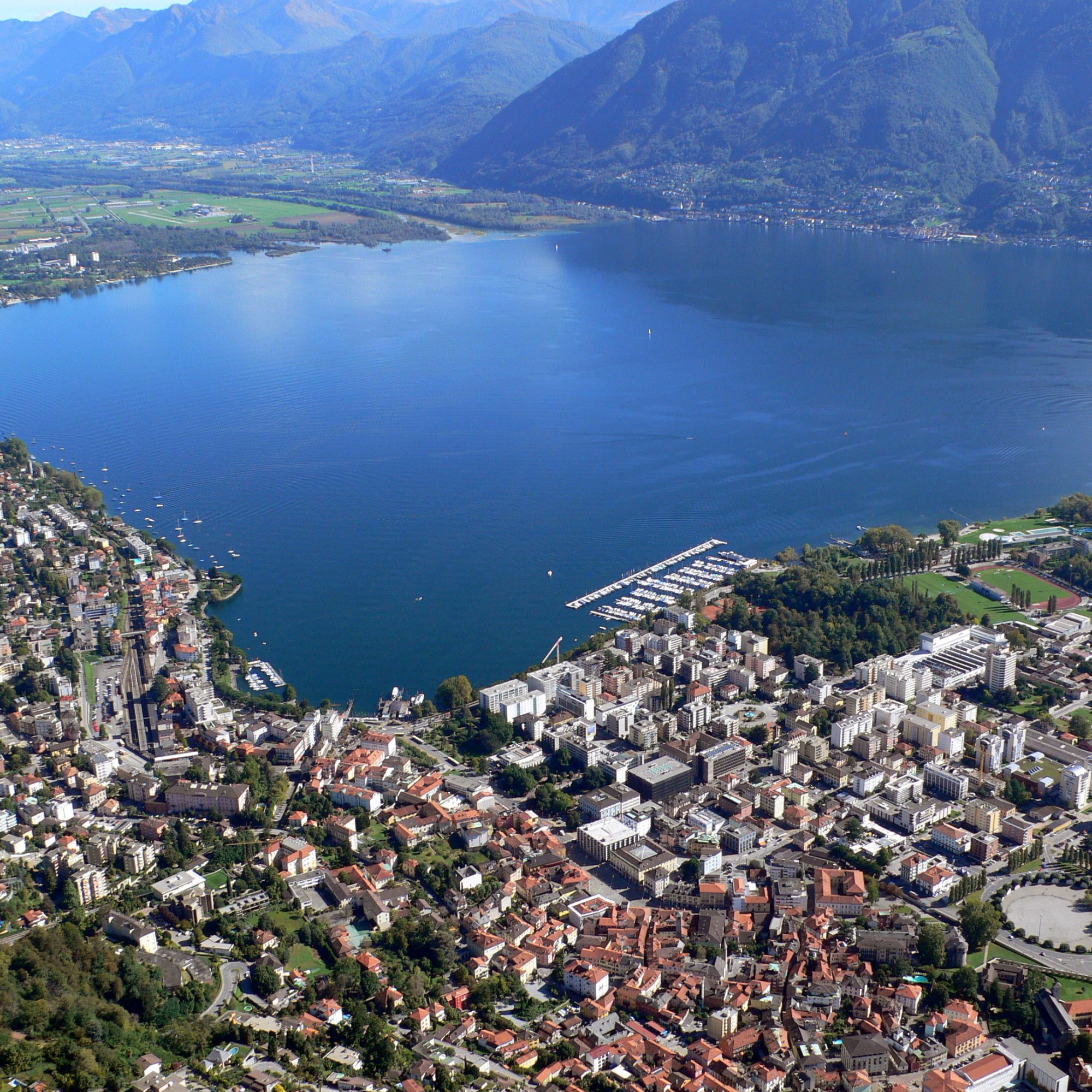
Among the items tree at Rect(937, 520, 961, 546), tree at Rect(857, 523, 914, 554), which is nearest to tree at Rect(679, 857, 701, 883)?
tree at Rect(857, 523, 914, 554)

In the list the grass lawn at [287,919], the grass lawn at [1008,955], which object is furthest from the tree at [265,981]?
the grass lawn at [1008,955]

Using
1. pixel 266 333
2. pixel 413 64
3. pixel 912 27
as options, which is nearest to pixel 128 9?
pixel 413 64

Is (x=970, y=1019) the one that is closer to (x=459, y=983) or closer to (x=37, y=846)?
(x=459, y=983)

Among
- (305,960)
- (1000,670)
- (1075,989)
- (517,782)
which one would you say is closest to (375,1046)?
(305,960)

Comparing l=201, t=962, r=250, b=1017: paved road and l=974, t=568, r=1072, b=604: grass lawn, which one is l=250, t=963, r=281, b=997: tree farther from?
l=974, t=568, r=1072, b=604: grass lawn

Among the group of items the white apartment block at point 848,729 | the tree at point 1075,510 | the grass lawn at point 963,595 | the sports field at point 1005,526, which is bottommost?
the white apartment block at point 848,729

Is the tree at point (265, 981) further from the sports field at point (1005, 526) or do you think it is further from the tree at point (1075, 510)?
the tree at point (1075, 510)

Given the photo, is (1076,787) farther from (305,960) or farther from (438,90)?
(438,90)
